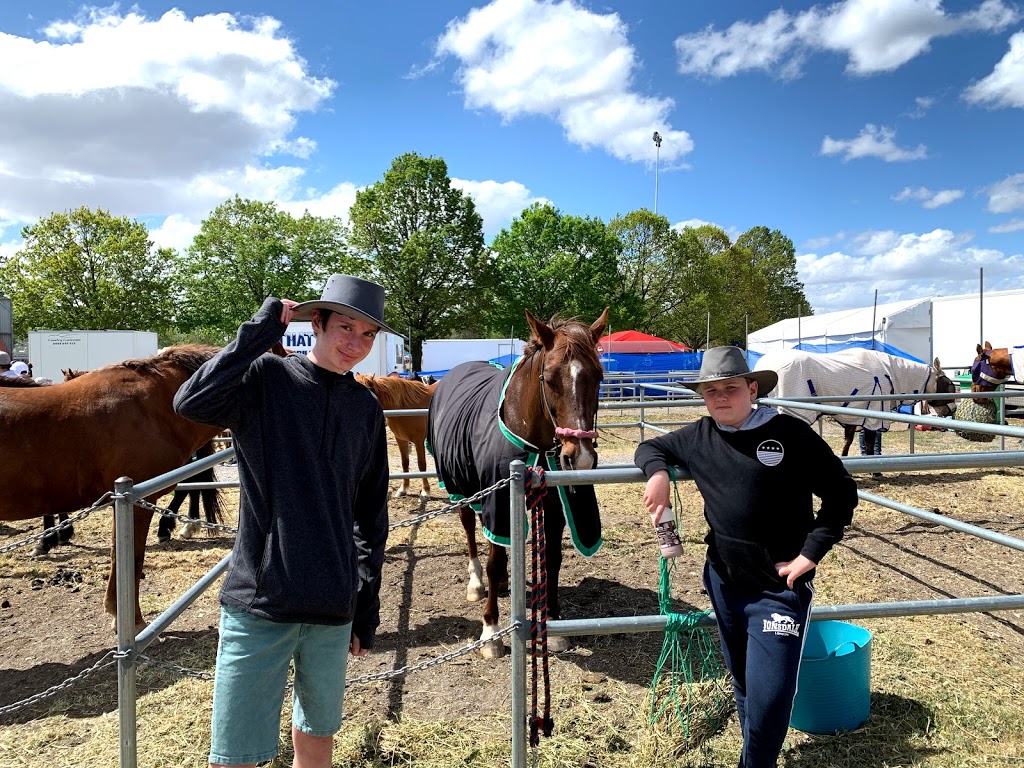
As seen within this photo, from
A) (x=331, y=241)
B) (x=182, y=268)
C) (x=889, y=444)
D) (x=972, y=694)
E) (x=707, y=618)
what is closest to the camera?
(x=707, y=618)

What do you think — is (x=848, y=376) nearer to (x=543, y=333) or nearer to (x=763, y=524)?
(x=543, y=333)

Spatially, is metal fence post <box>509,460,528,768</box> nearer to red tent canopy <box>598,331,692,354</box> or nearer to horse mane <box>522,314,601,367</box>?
horse mane <box>522,314,601,367</box>

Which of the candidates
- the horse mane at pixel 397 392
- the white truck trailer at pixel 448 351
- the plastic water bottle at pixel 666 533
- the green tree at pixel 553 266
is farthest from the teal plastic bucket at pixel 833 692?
the green tree at pixel 553 266

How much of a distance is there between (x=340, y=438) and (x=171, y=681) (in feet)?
8.51

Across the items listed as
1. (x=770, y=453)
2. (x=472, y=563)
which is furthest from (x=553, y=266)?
(x=770, y=453)

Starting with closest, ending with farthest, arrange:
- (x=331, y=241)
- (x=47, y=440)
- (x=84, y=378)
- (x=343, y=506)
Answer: (x=343, y=506)
(x=47, y=440)
(x=84, y=378)
(x=331, y=241)

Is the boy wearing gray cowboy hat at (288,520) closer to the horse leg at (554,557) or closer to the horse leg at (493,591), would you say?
the horse leg at (493,591)

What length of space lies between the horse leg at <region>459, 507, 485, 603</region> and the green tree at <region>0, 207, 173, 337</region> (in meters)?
31.1

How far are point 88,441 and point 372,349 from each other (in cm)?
1445

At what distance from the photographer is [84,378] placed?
14.4ft

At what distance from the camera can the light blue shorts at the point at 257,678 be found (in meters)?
1.76

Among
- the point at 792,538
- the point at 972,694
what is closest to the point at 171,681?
the point at 792,538

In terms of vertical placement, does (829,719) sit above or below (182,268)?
below

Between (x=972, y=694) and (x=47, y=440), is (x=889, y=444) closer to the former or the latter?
(x=972, y=694)
